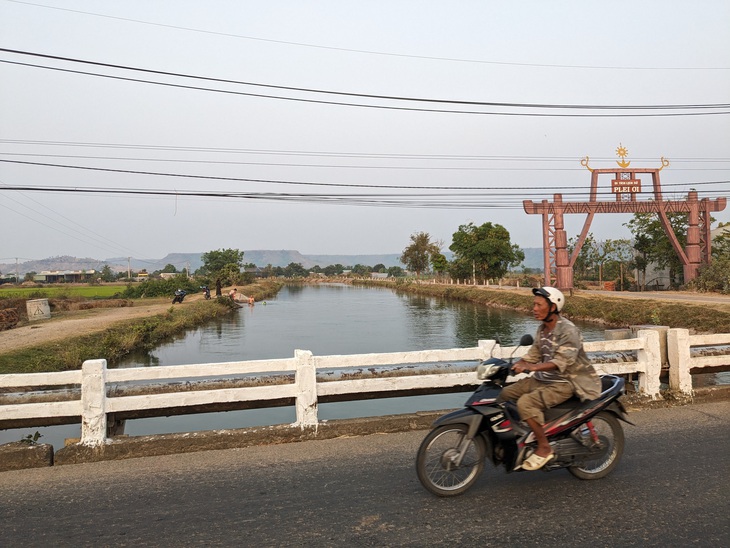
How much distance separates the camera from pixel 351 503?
4.75m

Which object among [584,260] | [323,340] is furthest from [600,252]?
[323,340]

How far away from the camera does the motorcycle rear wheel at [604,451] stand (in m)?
5.21

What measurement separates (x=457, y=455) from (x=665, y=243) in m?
44.9

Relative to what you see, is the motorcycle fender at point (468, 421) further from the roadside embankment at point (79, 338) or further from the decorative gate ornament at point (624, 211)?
the decorative gate ornament at point (624, 211)

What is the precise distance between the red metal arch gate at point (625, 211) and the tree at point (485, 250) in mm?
30776

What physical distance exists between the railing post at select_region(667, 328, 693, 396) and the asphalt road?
1929 millimetres

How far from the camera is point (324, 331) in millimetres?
36844

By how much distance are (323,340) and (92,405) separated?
1028 inches

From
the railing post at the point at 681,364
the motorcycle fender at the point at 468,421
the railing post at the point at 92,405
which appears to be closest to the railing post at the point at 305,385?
the railing post at the point at 92,405

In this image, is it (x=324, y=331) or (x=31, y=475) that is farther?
(x=324, y=331)

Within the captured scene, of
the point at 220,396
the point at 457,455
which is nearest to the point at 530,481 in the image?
the point at 457,455

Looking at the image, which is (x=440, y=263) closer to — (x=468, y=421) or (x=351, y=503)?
(x=468, y=421)

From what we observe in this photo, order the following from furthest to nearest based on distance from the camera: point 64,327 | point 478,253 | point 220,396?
point 478,253 < point 64,327 < point 220,396

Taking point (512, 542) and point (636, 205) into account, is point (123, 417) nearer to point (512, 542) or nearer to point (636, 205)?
point (512, 542)
